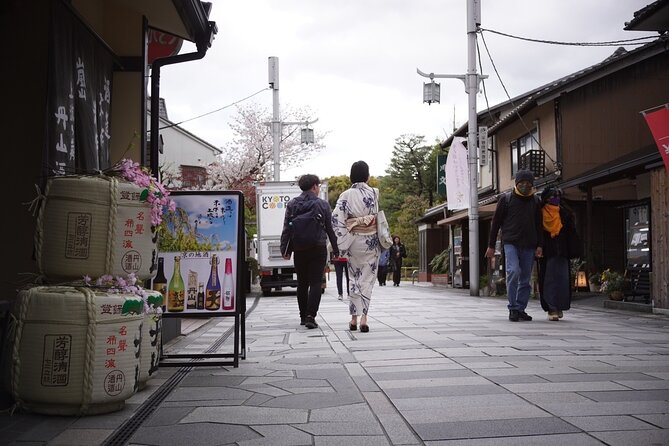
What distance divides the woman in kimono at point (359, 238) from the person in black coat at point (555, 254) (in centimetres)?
262

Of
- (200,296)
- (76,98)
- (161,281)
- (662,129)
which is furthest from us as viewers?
(662,129)

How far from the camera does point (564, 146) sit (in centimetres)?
1844

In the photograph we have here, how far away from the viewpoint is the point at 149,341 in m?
4.36

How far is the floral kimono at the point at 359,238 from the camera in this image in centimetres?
740

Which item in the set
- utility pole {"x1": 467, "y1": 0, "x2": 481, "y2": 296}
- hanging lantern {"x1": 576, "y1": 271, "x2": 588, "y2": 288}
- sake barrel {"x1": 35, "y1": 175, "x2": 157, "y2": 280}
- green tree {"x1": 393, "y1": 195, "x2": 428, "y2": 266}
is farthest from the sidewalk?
green tree {"x1": 393, "y1": 195, "x2": 428, "y2": 266}

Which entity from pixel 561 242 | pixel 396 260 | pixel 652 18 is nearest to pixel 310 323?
pixel 561 242

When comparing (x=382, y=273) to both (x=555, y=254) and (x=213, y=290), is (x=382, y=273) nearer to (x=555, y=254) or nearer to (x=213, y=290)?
(x=555, y=254)

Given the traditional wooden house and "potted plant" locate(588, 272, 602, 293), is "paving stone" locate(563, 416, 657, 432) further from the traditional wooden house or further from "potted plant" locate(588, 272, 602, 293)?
the traditional wooden house

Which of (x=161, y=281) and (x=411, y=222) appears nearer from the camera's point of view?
(x=161, y=281)

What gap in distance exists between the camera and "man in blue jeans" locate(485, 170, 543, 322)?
8.54m

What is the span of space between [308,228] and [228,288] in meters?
2.75

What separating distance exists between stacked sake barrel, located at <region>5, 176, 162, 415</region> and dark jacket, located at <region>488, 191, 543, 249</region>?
5578mm

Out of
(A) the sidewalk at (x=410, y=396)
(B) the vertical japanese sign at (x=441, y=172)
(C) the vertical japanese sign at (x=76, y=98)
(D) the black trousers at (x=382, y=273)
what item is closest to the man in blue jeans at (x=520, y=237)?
(A) the sidewalk at (x=410, y=396)

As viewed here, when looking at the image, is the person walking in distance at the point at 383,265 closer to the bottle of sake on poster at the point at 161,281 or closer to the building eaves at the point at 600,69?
the building eaves at the point at 600,69
